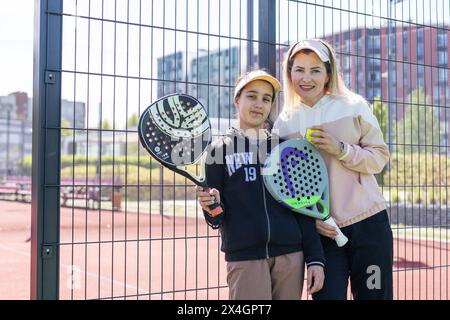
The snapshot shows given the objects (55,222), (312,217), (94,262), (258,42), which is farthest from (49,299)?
(94,262)

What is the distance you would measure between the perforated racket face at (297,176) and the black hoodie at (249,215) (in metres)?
0.05

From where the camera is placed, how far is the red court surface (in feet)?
10.4

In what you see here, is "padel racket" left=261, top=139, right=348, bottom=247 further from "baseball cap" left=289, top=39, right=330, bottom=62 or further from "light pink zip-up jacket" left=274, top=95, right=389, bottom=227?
"baseball cap" left=289, top=39, right=330, bottom=62

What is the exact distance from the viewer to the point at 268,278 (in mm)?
2168

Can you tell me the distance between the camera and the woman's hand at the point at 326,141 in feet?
7.48

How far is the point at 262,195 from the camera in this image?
2.23m

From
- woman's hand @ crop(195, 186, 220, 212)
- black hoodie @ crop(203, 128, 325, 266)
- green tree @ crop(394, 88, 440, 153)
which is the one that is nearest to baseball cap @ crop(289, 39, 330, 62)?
black hoodie @ crop(203, 128, 325, 266)

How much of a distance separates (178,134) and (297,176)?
0.61m

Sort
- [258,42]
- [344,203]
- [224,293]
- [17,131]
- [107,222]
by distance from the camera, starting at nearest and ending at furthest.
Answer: [344,203] < [258,42] < [224,293] < [107,222] < [17,131]

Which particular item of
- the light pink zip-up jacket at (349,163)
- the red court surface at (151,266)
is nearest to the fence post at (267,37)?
the light pink zip-up jacket at (349,163)

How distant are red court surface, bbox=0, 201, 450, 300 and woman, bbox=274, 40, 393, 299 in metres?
0.86

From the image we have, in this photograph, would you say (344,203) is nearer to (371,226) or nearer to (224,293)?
(371,226)

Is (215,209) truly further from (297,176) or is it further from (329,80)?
(329,80)
